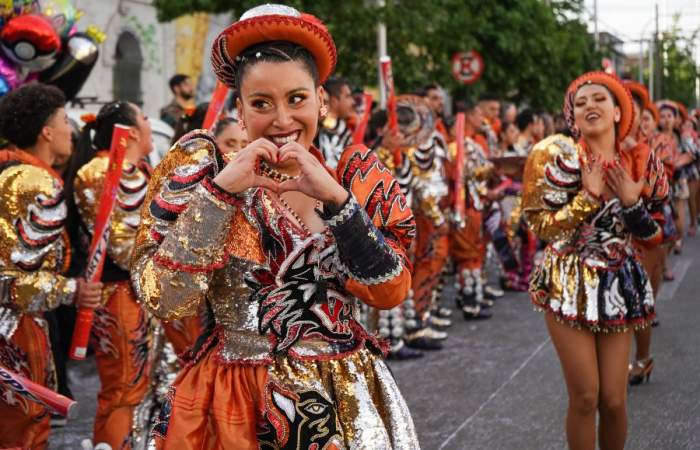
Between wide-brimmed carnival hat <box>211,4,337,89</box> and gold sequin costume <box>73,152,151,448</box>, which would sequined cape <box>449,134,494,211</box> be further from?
wide-brimmed carnival hat <box>211,4,337,89</box>

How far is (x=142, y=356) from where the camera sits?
5.22 meters

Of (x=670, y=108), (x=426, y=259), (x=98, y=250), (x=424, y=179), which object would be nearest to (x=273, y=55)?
(x=98, y=250)

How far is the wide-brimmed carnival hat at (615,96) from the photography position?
15.9ft

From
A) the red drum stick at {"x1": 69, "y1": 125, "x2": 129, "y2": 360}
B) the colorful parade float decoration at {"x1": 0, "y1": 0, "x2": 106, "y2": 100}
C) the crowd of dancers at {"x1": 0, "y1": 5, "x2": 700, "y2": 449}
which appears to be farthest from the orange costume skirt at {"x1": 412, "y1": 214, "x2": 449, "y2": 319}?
the red drum stick at {"x1": 69, "y1": 125, "x2": 129, "y2": 360}

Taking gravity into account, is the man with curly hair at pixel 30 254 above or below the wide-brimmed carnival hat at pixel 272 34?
below

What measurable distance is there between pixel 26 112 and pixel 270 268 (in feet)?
9.25

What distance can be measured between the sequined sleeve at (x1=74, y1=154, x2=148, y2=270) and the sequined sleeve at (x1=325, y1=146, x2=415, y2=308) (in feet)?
9.44

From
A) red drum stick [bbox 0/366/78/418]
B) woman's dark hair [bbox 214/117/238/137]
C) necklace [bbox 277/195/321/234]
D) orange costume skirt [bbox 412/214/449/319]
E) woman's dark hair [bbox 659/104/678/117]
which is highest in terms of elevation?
woman's dark hair [bbox 214/117/238/137]

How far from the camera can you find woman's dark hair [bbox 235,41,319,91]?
8.19 ft

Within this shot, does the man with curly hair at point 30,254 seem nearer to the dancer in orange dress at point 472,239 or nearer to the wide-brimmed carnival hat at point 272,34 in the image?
the wide-brimmed carnival hat at point 272,34

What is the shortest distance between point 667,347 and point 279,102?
259 inches

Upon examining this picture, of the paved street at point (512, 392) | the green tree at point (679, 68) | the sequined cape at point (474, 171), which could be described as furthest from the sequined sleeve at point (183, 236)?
the green tree at point (679, 68)

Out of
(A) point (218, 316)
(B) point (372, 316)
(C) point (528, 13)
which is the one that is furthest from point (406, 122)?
(C) point (528, 13)

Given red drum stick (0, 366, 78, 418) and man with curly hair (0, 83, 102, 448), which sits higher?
man with curly hair (0, 83, 102, 448)
